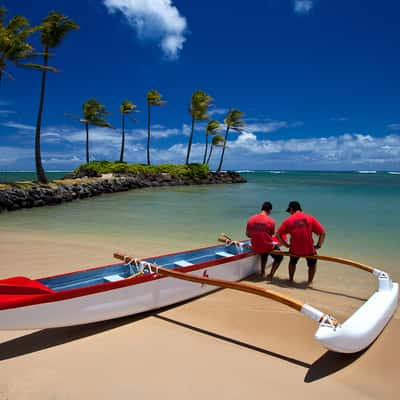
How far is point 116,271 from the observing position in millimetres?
5113

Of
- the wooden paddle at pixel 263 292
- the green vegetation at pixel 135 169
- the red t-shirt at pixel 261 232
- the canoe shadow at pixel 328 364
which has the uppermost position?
the green vegetation at pixel 135 169

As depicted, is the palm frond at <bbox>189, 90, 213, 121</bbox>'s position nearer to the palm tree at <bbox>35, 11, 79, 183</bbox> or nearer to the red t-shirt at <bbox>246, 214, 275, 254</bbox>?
the palm tree at <bbox>35, 11, 79, 183</bbox>

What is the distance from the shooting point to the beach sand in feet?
10.2

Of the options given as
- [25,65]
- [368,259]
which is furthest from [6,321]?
[25,65]

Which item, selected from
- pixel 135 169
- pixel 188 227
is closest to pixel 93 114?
pixel 135 169

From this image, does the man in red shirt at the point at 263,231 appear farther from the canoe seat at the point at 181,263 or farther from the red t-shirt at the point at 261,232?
the canoe seat at the point at 181,263

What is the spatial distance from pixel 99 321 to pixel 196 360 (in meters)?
1.39

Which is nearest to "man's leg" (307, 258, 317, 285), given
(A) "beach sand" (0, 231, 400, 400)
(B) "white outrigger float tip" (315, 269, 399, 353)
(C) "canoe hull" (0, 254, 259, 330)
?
(A) "beach sand" (0, 231, 400, 400)

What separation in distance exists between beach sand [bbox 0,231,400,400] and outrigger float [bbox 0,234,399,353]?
0.24m

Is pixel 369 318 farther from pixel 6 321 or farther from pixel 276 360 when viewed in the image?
pixel 6 321

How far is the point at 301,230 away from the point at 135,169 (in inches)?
1346

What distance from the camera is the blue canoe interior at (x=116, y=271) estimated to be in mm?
4357

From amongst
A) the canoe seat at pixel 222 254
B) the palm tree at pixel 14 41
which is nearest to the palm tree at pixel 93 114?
the palm tree at pixel 14 41

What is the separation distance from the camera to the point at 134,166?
38.7m
